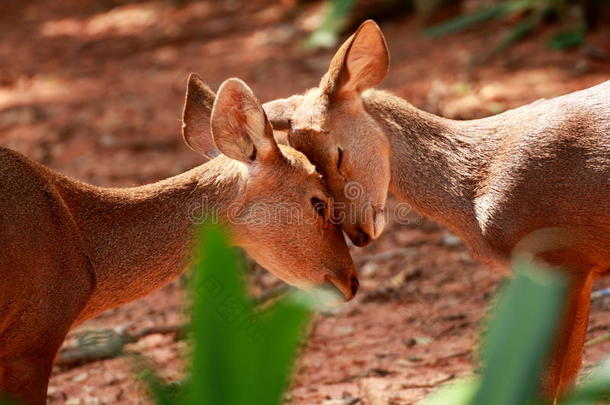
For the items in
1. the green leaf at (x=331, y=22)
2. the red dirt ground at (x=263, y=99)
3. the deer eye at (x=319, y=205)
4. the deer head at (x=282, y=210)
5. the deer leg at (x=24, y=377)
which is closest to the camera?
the deer leg at (x=24, y=377)

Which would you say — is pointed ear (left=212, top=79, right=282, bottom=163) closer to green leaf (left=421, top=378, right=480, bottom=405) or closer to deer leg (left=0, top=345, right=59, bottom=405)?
deer leg (left=0, top=345, right=59, bottom=405)

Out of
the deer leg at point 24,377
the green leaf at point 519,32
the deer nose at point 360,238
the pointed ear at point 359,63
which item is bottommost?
the deer leg at point 24,377

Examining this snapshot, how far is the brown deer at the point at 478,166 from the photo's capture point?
17.0 ft

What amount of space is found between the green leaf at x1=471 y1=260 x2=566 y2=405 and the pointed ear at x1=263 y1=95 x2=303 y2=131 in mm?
3561

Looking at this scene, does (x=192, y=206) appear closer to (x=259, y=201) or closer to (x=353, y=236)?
(x=259, y=201)

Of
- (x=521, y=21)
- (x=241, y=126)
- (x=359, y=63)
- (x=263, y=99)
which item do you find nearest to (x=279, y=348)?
(x=241, y=126)

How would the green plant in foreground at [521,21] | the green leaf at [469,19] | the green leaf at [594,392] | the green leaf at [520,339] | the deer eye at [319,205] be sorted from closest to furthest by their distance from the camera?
the green leaf at [520,339] < the green leaf at [594,392] < the deer eye at [319,205] < the green plant in foreground at [521,21] < the green leaf at [469,19]

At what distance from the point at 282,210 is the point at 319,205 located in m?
0.21

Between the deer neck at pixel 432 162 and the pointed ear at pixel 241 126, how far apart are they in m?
0.80

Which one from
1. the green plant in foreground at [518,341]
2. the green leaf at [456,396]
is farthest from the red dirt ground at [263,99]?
the green plant in foreground at [518,341]

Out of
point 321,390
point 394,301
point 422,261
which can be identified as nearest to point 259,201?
point 321,390

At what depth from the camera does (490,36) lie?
39.4ft

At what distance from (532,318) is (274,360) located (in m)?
0.61

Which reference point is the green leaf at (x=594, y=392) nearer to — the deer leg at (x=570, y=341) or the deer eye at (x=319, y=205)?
the deer leg at (x=570, y=341)
